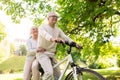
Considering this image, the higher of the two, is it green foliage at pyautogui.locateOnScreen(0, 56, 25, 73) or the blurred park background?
the blurred park background

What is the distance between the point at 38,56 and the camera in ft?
19.5

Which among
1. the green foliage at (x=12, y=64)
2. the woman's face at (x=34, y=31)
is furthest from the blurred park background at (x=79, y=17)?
the green foliage at (x=12, y=64)

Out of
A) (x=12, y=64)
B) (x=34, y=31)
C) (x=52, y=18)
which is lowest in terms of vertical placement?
(x=12, y=64)

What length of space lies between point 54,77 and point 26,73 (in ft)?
2.47

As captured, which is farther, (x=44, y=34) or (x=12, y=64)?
(x=12, y=64)

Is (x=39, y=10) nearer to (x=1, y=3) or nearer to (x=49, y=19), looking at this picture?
(x=1, y=3)

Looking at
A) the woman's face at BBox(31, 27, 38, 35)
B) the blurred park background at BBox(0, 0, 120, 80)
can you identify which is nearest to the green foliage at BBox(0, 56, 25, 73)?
the blurred park background at BBox(0, 0, 120, 80)

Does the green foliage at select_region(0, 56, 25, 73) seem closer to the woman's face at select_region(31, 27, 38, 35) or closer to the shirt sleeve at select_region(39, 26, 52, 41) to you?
the woman's face at select_region(31, 27, 38, 35)

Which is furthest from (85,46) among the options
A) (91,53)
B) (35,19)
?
(35,19)

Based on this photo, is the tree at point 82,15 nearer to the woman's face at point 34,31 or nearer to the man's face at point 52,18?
the woman's face at point 34,31

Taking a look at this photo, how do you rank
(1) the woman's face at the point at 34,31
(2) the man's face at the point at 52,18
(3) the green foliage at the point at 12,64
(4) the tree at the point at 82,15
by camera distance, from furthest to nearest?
(3) the green foliage at the point at 12,64 < (4) the tree at the point at 82,15 < (1) the woman's face at the point at 34,31 < (2) the man's face at the point at 52,18

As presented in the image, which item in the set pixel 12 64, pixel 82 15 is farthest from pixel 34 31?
pixel 12 64

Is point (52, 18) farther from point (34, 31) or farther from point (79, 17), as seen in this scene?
point (79, 17)

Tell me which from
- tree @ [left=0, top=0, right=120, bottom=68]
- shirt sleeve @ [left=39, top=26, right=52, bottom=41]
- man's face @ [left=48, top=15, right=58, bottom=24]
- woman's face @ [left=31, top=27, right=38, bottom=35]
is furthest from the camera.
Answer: tree @ [left=0, top=0, right=120, bottom=68]
